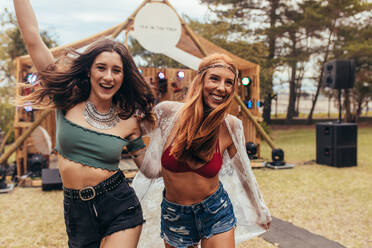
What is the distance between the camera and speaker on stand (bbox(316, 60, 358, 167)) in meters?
8.70

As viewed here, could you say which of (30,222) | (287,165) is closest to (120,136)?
(30,222)

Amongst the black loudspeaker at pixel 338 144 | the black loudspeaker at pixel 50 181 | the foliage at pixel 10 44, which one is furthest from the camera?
the foliage at pixel 10 44

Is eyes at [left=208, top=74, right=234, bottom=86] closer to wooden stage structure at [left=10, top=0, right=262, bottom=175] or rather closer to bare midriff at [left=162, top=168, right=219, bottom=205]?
bare midriff at [left=162, top=168, right=219, bottom=205]

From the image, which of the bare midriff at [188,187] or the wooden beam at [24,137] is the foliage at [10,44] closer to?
the wooden beam at [24,137]

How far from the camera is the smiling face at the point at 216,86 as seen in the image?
78.5 inches

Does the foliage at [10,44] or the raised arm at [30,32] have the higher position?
the foliage at [10,44]

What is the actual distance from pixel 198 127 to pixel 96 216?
73 centimetres

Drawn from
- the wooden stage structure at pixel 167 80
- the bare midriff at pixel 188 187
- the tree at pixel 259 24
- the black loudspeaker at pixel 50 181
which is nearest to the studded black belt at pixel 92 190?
the bare midriff at pixel 188 187

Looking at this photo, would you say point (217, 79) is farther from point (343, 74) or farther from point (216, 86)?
point (343, 74)

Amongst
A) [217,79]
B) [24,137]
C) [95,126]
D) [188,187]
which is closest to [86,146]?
[95,126]

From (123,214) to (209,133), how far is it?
2.12ft

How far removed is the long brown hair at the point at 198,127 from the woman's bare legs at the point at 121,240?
0.48 metres

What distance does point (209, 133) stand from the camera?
6.44 ft

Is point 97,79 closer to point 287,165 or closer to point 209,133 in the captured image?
point 209,133
